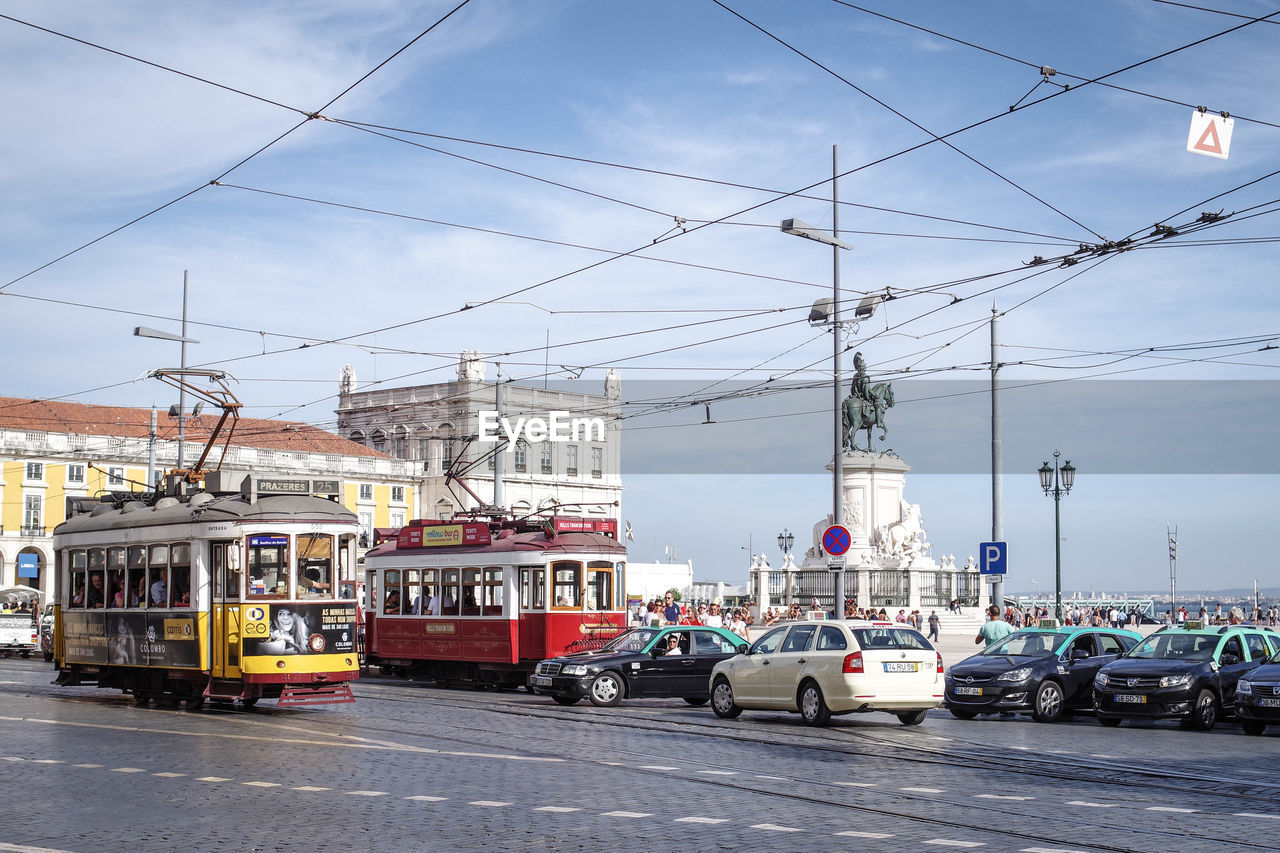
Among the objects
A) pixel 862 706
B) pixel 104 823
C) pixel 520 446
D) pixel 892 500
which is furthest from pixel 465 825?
pixel 520 446

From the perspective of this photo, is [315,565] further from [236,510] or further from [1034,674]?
[1034,674]

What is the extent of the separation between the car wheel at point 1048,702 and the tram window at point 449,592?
38.0ft

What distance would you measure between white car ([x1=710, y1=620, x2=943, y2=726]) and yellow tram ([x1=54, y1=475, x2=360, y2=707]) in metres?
5.80

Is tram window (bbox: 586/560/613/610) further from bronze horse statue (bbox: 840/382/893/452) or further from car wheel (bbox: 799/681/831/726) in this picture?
bronze horse statue (bbox: 840/382/893/452)

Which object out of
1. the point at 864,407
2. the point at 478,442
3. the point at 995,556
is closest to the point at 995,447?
the point at 995,556

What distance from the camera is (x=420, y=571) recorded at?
2889 centimetres

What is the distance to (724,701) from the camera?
20.6 meters

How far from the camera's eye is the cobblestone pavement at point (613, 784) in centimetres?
982

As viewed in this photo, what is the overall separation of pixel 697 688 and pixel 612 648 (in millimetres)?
1565

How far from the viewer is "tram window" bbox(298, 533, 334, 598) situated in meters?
19.8

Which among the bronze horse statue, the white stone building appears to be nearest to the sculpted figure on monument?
the bronze horse statue

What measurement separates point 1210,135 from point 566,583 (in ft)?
47.9

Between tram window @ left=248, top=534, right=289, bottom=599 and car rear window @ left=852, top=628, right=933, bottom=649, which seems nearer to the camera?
car rear window @ left=852, top=628, right=933, bottom=649

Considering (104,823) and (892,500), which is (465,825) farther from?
(892,500)
